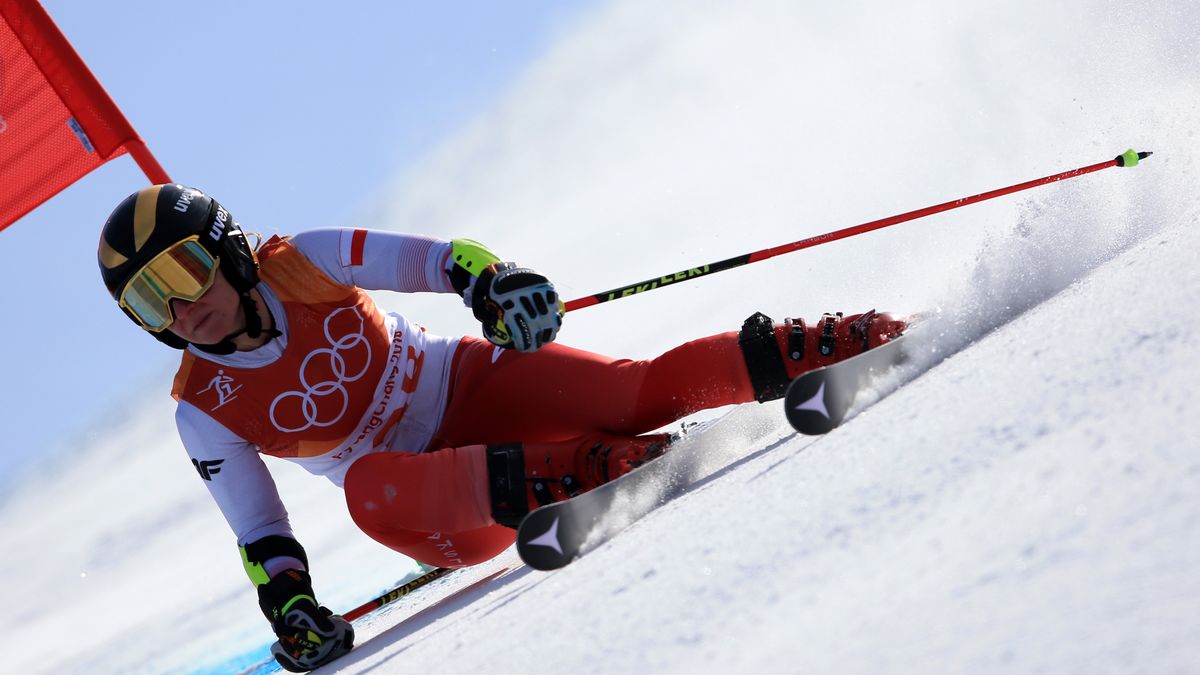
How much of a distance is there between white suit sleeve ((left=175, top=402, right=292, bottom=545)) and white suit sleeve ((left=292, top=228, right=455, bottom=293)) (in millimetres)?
563

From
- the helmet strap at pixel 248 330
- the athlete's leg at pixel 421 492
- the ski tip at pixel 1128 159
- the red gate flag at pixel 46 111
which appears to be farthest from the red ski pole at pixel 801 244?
the red gate flag at pixel 46 111

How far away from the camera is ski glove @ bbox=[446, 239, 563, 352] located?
2609 millimetres

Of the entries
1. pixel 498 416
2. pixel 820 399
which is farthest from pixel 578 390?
pixel 820 399

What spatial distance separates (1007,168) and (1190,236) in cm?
452

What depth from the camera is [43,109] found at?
4.03 meters

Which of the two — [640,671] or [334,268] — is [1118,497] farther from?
[334,268]

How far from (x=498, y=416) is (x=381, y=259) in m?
0.59

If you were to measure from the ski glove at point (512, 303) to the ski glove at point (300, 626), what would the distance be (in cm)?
87

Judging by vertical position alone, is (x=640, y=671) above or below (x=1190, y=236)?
below

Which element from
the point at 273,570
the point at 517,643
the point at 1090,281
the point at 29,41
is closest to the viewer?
the point at 517,643

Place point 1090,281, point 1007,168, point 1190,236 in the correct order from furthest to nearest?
point 1007,168, point 1090,281, point 1190,236

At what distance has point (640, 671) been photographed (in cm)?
112

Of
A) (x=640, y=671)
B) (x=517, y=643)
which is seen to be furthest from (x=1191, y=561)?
(x=517, y=643)

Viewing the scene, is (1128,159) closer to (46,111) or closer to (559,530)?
(559,530)
